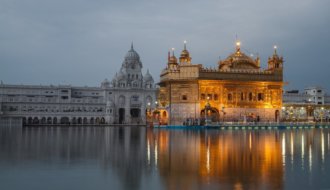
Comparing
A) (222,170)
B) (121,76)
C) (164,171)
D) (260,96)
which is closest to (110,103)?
(121,76)

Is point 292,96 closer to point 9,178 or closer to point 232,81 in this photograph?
point 232,81

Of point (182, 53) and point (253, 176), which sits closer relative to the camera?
point (253, 176)

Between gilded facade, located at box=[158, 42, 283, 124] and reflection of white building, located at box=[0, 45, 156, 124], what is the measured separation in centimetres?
3738

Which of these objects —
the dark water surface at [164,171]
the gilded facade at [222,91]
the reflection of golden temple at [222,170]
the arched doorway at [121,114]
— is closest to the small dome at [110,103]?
the arched doorway at [121,114]

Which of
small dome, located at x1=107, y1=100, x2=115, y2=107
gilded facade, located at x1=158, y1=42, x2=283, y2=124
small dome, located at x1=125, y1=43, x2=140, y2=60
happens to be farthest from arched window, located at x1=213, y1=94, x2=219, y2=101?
small dome, located at x1=125, y1=43, x2=140, y2=60

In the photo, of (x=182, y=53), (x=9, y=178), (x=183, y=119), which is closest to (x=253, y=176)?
(x=9, y=178)

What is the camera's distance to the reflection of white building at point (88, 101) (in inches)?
3189

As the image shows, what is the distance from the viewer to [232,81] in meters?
46.7

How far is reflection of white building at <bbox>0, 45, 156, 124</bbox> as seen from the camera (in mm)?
81000

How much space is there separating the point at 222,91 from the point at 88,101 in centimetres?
4679

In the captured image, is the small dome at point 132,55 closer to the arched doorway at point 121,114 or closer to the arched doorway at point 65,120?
the arched doorway at point 121,114

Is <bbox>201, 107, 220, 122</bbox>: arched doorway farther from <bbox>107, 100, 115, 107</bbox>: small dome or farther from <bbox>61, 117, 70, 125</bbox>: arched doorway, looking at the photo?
<bbox>61, 117, 70, 125</bbox>: arched doorway

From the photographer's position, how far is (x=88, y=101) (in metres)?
86.8

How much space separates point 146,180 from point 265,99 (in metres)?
42.3
